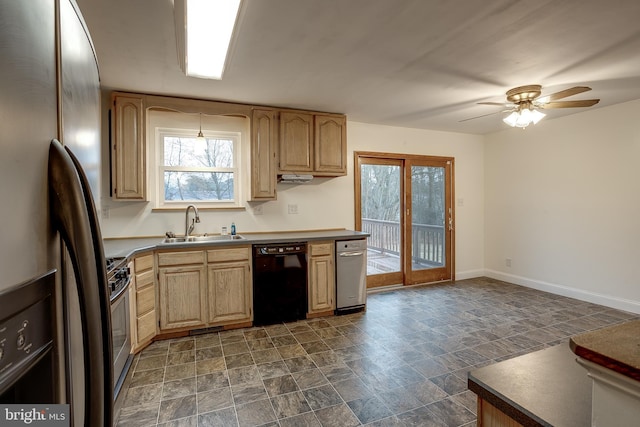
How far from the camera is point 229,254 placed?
3320 millimetres

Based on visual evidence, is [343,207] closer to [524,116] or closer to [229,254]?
[229,254]

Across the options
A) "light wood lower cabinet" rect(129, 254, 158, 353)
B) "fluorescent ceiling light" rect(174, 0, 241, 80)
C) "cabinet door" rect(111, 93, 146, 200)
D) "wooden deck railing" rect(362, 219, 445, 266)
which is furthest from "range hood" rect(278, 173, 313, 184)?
"light wood lower cabinet" rect(129, 254, 158, 353)

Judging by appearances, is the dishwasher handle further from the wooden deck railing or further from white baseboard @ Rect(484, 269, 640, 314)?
white baseboard @ Rect(484, 269, 640, 314)

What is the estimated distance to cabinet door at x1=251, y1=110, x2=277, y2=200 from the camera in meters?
3.70

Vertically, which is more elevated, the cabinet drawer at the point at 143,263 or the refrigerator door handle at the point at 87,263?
the refrigerator door handle at the point at 87,263

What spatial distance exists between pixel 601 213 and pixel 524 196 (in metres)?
1.03

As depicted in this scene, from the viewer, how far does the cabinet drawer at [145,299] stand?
2.85 metres

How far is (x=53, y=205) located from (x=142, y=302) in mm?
2848

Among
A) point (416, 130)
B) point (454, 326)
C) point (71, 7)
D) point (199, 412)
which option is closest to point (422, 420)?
point (199, 412)

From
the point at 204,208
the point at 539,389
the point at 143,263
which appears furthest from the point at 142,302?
the point at 539,389

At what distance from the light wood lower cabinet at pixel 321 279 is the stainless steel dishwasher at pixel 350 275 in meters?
0.08

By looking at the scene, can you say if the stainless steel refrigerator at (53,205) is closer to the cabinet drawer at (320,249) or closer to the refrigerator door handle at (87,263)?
the refrigerator door handle at (87,263)

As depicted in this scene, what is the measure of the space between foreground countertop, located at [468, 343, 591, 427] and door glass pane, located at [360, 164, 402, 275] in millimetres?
3805

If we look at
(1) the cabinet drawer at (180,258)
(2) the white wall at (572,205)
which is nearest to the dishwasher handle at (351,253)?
(1) the cabinet drawer at (180,258)
